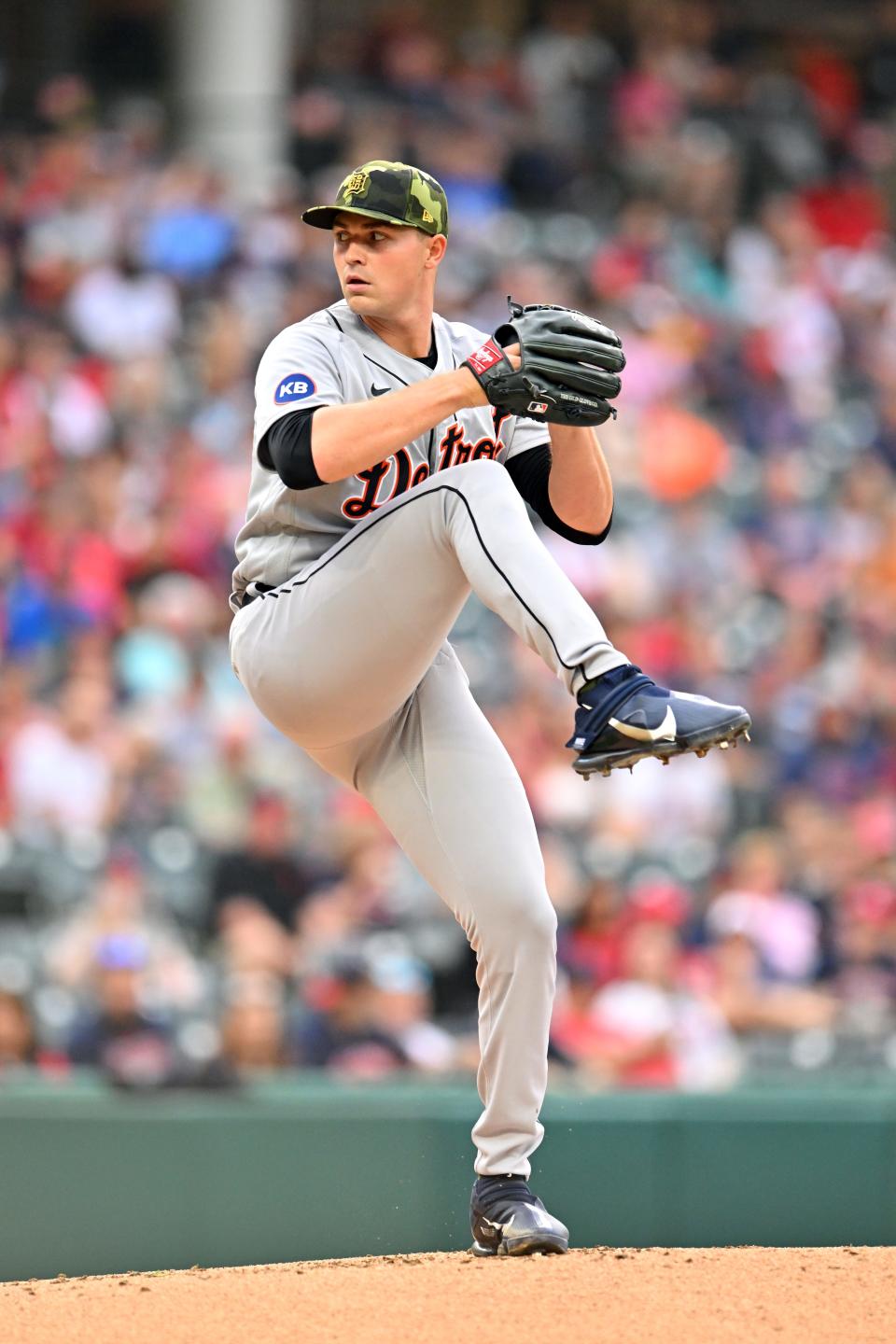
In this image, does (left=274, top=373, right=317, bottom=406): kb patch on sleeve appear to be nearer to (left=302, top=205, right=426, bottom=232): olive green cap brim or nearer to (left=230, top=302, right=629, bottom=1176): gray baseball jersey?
(left=230, top=302, right=629, bottom=1176): gray baseball jersey

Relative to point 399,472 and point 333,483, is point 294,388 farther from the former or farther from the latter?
point 399,472

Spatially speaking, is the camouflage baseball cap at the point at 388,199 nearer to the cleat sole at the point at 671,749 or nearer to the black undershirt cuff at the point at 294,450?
the black undershirt cuff at the point at 294,450

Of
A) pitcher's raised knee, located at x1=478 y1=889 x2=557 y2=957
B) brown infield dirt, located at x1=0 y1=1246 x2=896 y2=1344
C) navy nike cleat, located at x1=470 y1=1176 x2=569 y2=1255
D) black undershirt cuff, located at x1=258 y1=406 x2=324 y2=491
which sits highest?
black undershirt cuff, located at x1=258 y1=406 x2=324 y2=491

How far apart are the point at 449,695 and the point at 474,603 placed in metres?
4.20

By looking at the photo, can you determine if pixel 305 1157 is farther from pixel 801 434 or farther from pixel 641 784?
pixel 801 434

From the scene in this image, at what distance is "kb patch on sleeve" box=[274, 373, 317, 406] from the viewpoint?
3715 millimetres

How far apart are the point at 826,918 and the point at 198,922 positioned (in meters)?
2.28

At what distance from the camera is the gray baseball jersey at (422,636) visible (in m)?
3.66

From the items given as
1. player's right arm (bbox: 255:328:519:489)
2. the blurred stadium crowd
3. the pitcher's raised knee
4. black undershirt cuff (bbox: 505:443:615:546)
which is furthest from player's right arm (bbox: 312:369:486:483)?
the blurred stadium crowd

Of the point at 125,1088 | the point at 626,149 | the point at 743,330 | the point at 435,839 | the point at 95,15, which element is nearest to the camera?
the point at 435,839

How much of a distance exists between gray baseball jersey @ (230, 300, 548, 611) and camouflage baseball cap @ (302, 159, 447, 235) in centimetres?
23

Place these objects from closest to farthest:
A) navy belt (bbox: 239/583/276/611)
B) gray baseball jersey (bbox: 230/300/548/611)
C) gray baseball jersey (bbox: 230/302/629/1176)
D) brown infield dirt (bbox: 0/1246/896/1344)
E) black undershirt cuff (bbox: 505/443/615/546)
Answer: brown infield dirt (bbox: 0/1246/896/1344) → gray baseball jersey (bbox: 230/302/629/1176) → gray baseball jersey (bbox: 230/300/548/611) → navy belt (bbox: 239/583/276/611) → black undershirt cuff (bbox: 505/443/615/546)

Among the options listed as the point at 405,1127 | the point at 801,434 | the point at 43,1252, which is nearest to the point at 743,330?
the point at 801,434

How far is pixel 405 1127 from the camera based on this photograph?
5.52 metres
